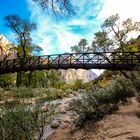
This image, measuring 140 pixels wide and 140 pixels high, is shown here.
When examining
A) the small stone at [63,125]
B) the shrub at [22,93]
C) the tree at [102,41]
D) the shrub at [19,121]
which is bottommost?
the small stone at [63,125]

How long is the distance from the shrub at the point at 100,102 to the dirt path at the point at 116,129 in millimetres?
447

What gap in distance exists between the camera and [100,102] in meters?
11.4

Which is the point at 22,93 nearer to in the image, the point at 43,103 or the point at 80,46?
the point at 43,103

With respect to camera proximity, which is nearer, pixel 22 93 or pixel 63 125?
pixel 22 93

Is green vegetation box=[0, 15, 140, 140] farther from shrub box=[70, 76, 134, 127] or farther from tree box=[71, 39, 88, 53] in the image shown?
tree box=[71, 39, 88, 53]

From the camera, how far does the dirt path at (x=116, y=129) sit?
8.30 m

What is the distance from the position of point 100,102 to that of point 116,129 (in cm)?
254

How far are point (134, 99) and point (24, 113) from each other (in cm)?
562

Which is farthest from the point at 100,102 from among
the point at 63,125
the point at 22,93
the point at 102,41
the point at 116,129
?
the point at 102,41

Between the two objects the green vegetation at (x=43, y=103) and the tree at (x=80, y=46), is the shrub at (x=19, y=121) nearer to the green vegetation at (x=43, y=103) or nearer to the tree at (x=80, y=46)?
the green vegetation at (x=43, y=103)

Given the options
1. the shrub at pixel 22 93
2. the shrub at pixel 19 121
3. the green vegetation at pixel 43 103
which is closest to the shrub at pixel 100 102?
the green vegetation at pixel 43 103

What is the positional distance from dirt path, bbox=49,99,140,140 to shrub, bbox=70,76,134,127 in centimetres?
45

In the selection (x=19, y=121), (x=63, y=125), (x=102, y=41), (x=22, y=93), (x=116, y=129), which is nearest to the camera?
(x=19, y=121)

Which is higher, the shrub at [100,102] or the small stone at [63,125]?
the shrub at [100,102]
